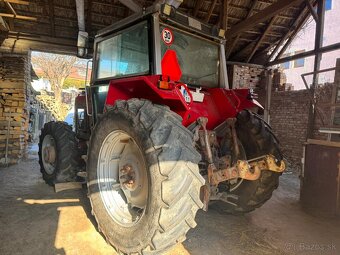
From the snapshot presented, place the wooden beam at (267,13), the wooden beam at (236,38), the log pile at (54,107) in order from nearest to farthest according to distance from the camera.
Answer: the wooden beam at (267,13)
the wooden beam at (236,38)
the log pile at (54,107)

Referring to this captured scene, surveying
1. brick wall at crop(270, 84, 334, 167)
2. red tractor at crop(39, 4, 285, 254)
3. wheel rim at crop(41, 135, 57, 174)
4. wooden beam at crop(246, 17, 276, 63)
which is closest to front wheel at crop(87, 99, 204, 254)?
red tractor at crop(39, 4, 285, 254)

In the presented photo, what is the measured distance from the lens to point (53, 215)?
10.1 feet

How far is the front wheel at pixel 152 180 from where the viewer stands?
186 cm

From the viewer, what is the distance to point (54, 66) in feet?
60.9

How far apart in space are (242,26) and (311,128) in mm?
2539

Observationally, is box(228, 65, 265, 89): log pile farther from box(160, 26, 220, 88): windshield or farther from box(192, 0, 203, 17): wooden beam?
box(160, 26, 220, 88): windshield

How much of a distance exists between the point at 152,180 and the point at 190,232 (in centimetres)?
121

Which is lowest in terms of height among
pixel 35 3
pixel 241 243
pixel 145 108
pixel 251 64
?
pixel 241 243

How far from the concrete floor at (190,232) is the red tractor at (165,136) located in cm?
27

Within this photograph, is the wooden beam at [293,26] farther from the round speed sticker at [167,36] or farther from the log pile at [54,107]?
the log pile at [54,107]

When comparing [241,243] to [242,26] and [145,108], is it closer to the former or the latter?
[145,108]

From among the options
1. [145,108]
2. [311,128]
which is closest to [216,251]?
[145,108]

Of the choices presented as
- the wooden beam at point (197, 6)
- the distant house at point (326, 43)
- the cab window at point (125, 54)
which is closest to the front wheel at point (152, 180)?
the cab window at point (125, 54)

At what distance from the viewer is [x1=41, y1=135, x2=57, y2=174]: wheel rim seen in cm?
424
